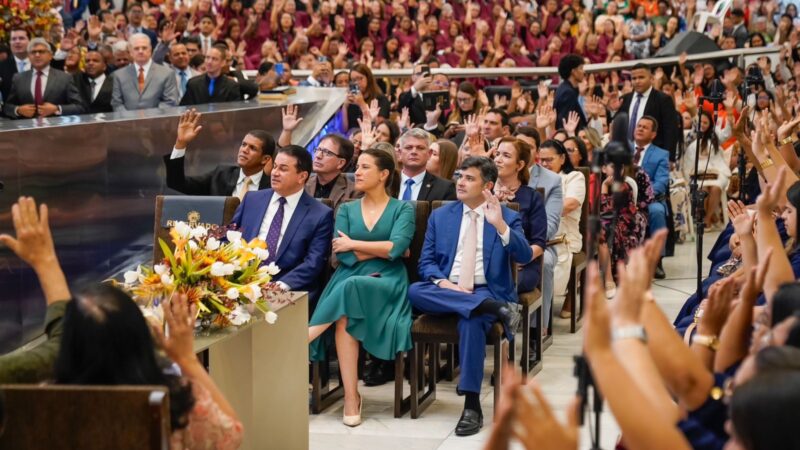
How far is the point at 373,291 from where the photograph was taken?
5383 mm

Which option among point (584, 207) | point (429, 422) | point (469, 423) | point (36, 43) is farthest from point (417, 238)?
point (36, 43)

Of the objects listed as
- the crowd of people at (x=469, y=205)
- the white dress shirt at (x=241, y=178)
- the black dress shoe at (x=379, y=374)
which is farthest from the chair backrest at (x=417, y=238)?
the white dress shirt at (x=241, y=178)

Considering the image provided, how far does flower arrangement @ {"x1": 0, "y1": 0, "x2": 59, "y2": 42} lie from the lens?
25.7 ft

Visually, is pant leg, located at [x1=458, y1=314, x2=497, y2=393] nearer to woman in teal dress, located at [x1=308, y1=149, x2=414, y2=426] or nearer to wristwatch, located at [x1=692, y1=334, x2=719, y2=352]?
woman in teal dress, located at [x1=308, y1=149, x2=414, y2=426]

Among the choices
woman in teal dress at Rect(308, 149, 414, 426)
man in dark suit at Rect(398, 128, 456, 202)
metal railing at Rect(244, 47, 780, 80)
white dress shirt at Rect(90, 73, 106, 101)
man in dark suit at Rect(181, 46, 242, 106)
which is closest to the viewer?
woman in teal dress at Rect(308, 149, 414, 426)

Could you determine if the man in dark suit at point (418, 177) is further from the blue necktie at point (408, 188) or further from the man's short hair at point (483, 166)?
the man's short hair at point (483, 166)

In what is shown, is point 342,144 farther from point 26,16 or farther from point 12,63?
point 12,63

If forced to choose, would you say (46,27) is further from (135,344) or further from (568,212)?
(135,344)

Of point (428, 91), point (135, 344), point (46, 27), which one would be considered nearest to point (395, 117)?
point (428, 91)

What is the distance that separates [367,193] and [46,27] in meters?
3.69

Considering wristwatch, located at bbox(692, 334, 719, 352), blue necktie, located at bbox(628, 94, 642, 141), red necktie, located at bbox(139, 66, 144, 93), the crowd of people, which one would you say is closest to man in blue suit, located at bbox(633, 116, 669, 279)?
the crowd of people

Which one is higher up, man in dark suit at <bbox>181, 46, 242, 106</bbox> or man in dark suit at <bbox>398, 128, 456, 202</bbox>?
man in dark suit at <bbox>181, 46, 242, 106</bbox>

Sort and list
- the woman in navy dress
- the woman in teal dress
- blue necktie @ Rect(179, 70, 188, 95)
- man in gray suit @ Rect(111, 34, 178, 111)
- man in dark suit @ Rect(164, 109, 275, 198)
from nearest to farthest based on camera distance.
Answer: the woman in teal dress, the woman in navy dress, man in dark suit @ Rect(164, 109, 275, 198), man in gray suit @ Rect(111, 34, 178, 111), blue necktie @ Rect(179, 70, 188, 95)

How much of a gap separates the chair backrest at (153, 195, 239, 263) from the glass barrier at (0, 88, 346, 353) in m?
0.71
